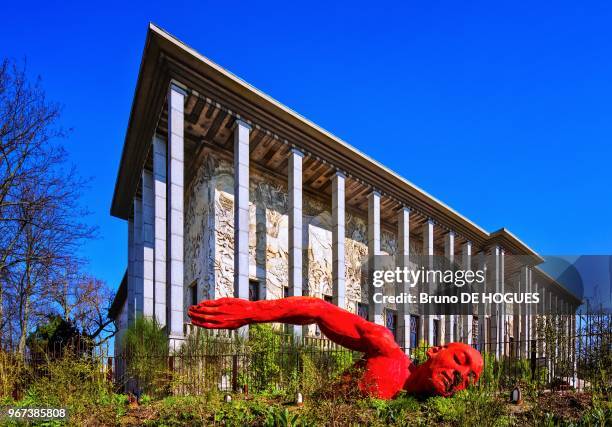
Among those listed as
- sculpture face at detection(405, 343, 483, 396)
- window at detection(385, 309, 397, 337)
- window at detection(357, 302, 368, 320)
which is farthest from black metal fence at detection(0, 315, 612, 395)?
window at detection(385, 309, 397, 337)

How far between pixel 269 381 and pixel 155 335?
328 cm

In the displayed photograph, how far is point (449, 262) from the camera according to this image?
27562mm

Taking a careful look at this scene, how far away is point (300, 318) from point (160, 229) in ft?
26.2

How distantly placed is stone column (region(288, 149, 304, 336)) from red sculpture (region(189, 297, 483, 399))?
7.08 m

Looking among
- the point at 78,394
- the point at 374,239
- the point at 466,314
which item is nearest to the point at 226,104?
the point at 374,239

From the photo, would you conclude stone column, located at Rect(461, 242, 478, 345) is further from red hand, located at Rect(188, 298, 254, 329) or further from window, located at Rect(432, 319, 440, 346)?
red hand, located at Rect(188, 298, 254, 329)

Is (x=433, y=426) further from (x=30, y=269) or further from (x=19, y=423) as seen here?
(x=30, y=269)

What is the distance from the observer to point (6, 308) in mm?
22812

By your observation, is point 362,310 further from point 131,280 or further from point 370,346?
point 370,346

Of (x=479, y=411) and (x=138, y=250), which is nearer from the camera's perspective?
(x=479, y=411)

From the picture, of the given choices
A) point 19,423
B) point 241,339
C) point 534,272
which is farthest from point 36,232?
point 534,272

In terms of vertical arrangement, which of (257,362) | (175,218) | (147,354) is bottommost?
(257,362)

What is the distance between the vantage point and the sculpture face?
30.5 feet

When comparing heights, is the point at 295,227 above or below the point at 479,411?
above
